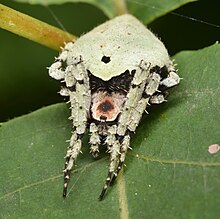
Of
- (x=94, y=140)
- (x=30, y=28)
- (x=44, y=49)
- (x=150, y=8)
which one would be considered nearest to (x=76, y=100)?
(x=94, y=140)

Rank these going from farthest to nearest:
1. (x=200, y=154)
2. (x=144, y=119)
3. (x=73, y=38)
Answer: (x=73, y=38) → (x=144, y=119) → (x=200, y=154)

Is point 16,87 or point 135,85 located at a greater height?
point 135,85

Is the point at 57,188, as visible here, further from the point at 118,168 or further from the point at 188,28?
the point at 188,28

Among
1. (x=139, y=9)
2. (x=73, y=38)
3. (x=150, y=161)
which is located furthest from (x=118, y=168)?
(x=139, y=9)

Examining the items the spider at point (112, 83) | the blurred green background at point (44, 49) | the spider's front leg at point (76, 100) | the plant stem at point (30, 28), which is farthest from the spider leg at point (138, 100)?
the blurred green background at point (44, 49)

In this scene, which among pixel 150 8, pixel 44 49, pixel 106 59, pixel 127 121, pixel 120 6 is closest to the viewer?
pixel 127 121

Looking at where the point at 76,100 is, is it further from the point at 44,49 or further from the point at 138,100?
the point at 44,49

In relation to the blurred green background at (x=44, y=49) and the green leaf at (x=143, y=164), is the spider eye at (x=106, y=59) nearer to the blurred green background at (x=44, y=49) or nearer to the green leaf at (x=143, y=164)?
the green leaf at (x=143, y=164)

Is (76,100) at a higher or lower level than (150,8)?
higher
